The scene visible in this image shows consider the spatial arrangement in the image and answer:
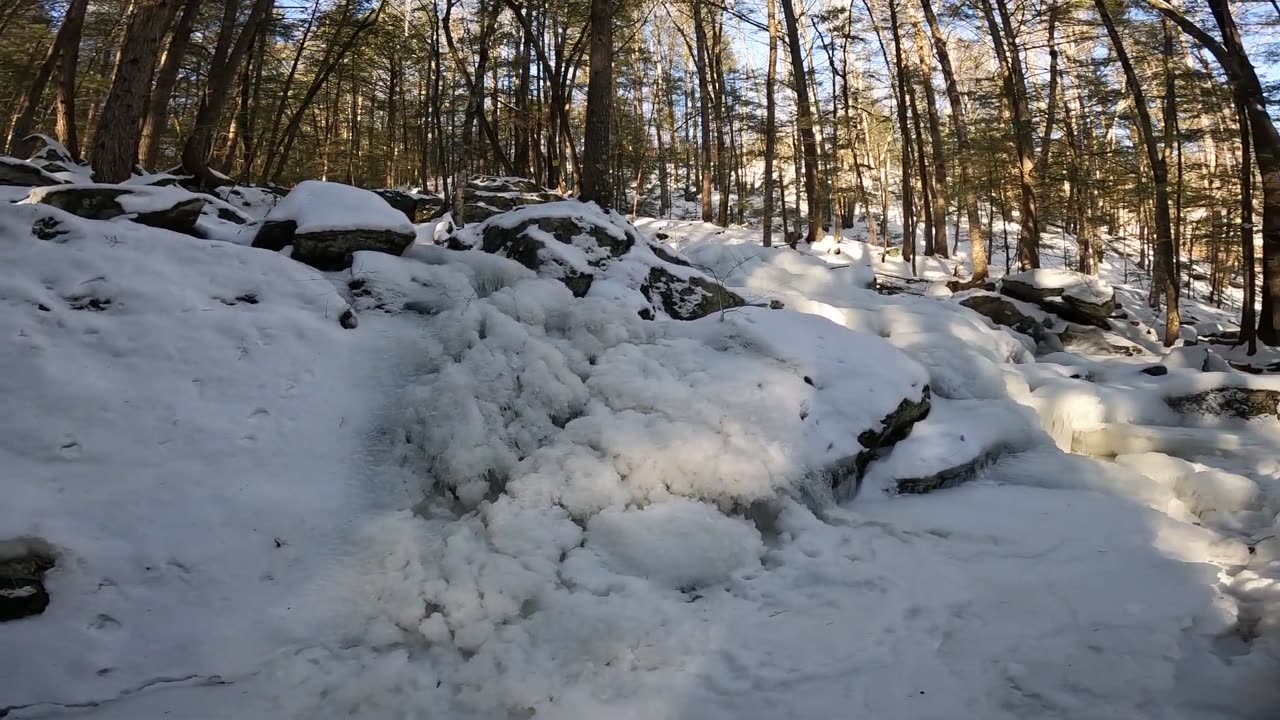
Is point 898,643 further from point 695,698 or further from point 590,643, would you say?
point 590,643

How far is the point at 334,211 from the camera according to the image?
5.70 m

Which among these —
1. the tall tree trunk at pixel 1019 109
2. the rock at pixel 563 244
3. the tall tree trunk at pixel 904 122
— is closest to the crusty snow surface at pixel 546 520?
the rock at pixel 563 244

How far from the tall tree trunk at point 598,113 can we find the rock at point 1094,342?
7.78 meters

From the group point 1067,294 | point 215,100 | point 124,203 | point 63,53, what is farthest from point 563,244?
point 63,53

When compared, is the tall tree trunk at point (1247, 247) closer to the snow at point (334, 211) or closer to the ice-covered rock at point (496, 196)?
the ice-covered rock at point (496, 196)

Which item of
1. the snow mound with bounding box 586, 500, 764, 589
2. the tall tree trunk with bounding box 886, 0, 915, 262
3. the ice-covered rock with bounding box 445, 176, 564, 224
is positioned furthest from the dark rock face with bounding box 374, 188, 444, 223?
the tall tree trunk with bounding box 886, 0, 915, 262

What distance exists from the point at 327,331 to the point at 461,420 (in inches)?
57.2

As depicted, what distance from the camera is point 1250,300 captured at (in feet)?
28.4

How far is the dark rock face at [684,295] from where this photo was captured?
626cm

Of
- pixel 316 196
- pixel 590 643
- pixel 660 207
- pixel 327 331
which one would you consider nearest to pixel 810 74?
pixel 660 207

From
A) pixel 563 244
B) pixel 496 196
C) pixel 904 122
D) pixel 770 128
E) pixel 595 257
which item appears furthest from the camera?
pixel 904 122

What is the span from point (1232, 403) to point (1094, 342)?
4.09 meters

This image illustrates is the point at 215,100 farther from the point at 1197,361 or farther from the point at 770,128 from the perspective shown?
the point at 1197,361

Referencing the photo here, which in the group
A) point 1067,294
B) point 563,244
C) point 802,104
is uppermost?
point 802,104
